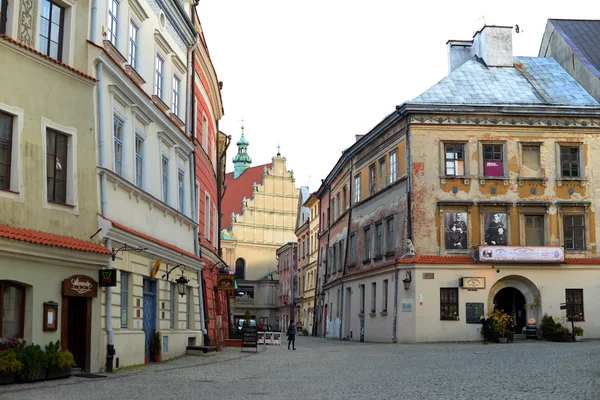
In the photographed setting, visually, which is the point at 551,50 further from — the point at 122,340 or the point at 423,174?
the point at 122,340

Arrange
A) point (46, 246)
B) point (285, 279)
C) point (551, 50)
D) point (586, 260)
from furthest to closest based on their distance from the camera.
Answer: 1. point (285, 279)
2. point (551, 50)
3. point (586, 260)
4. point (46, 246)

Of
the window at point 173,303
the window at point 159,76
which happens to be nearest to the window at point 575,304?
the window at point 173,303

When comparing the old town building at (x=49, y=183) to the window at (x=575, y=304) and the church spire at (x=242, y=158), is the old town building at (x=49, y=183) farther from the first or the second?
the church spire at (x=242, y=158)

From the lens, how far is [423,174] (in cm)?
3772

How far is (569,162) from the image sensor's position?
38.3 m

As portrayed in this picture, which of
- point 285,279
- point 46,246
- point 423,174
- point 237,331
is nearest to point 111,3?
point 46,246

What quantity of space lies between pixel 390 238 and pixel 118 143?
22532mm

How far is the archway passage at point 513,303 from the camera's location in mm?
38219

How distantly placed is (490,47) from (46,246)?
3294 centimetres

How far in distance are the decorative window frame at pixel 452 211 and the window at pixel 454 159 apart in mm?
1452

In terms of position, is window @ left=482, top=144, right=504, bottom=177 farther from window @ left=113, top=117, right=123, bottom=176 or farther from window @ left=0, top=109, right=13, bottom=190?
window @ left=0, top=109, right=13, bottom=190

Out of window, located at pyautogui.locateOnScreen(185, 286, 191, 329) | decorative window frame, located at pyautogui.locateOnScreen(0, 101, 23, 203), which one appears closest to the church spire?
window, located at pyautogui.locateOnScreen(185, 286, 191, 329)

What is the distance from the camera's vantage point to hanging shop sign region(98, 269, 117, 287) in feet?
57.6

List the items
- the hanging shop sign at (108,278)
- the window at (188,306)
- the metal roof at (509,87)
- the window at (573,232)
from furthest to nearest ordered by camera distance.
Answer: the metal roof at (509,87)
the window at (573,232)
the window at (188,306)
the hanging shop sign at (108,278)
